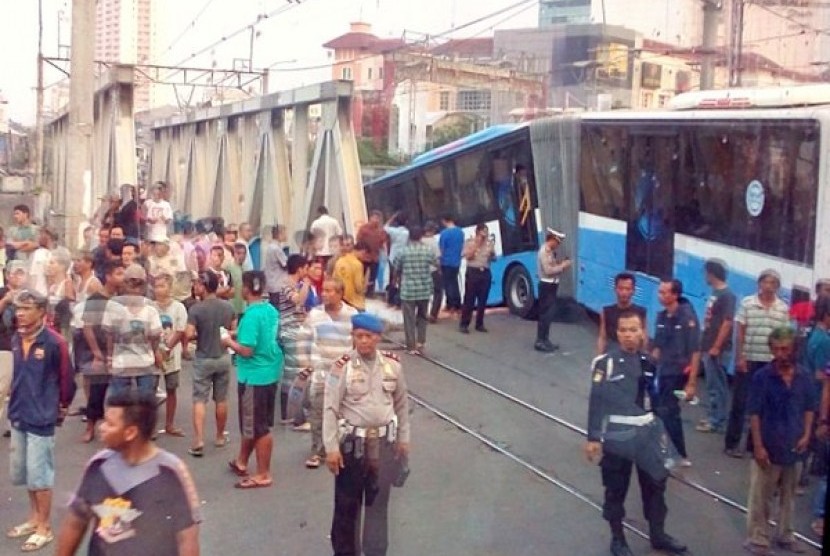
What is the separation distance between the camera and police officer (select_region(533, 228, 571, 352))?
9531 mm

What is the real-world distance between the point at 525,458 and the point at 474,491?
0.67m

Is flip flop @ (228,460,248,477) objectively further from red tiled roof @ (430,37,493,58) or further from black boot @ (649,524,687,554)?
red tiled roof @ (430,37,493,58)

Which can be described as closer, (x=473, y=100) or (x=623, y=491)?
(x=623, y=491)

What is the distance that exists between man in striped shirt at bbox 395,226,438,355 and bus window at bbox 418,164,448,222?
1398mm

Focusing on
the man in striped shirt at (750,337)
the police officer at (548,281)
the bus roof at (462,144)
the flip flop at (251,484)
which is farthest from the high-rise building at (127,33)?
the man in striped shirt at (750,337)

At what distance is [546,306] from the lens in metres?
9.59

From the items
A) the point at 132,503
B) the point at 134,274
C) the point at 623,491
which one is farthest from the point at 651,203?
the point at 132,503

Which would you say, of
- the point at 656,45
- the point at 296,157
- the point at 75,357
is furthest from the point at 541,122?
the point at 75,357

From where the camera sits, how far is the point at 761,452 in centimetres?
Answer: 556

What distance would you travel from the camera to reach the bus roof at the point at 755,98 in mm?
7584

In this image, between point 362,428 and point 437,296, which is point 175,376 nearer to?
point 362,428

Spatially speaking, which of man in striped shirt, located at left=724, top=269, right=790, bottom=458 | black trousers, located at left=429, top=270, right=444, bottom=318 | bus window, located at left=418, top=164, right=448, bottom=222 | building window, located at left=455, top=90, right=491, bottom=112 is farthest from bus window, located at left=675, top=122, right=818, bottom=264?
bus window, located at left=418, top=164, right=448, bottom=222

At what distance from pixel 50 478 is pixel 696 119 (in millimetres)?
5477

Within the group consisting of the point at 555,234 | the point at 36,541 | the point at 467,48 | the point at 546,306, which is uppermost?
the point at 467,48
